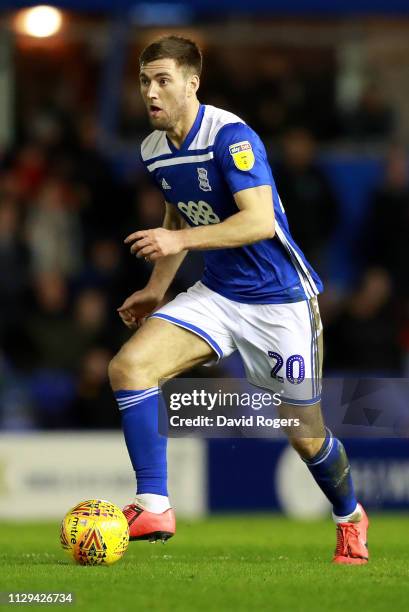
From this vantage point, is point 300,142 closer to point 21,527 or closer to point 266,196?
point 21,527

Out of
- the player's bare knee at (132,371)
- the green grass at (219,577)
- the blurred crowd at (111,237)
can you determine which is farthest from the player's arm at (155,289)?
the blurred crowd at (111,237)

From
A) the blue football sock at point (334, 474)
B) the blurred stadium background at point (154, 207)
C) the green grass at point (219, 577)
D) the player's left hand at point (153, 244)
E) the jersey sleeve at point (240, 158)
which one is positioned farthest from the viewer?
the blurred stadium background at point (154, 207)

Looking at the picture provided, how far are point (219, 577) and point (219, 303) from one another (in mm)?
1456

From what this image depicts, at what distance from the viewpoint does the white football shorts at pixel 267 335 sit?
22.9ft

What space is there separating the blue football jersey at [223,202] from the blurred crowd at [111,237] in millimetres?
5561

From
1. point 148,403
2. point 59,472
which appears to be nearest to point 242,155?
point 148,403

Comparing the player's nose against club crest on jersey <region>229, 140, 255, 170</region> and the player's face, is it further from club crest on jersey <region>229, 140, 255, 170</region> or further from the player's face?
club crest on jersey <region>229, 140, 255, 170</region>

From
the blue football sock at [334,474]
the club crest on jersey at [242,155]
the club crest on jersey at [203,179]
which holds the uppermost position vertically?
the club crest on jersey at [242,155]

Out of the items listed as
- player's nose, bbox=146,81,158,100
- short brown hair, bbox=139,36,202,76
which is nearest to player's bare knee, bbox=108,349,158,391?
player's nose, bbox=146,81,158,100

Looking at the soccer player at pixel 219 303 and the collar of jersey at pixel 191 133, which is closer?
the soccer player at pixel 219 303

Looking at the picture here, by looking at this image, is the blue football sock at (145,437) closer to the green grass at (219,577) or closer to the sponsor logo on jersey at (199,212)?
the green grass at (219,577)

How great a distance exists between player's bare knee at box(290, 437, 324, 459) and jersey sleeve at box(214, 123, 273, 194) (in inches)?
50.2

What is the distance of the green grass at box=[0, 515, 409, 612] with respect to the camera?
18.3 ft

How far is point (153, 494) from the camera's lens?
6840 millimetres
